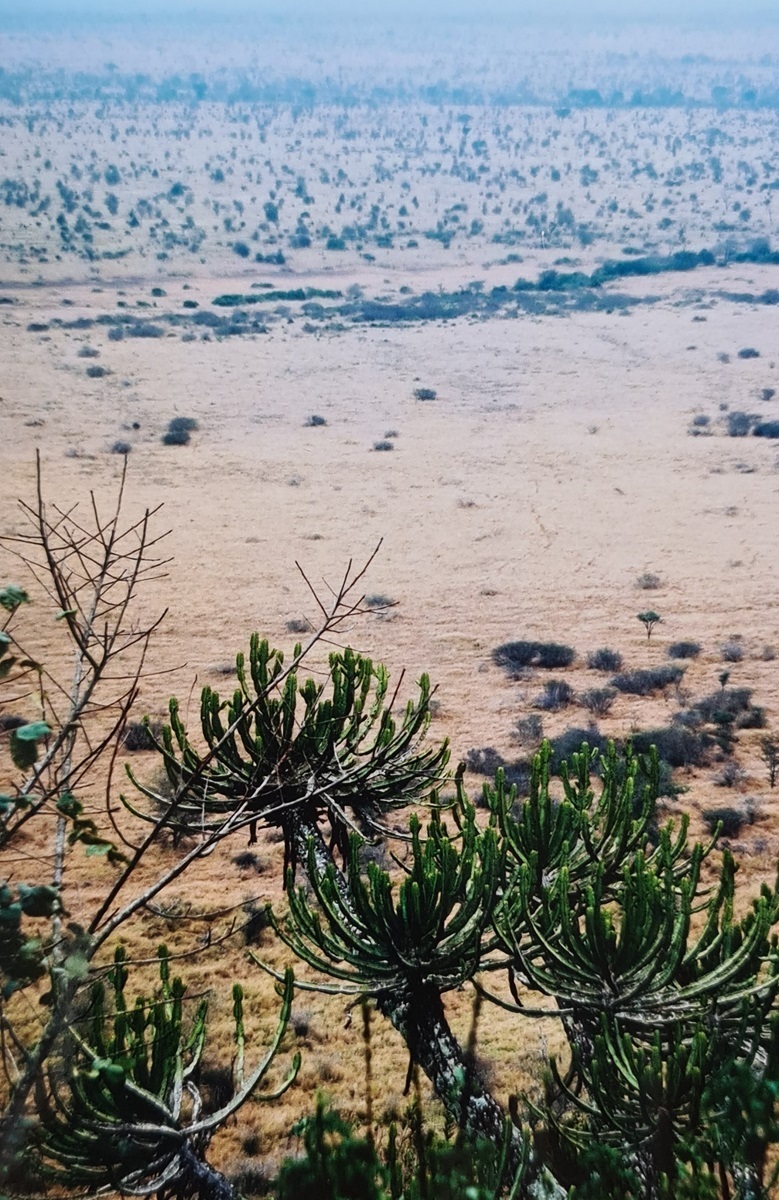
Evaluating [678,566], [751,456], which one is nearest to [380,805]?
[678,566]

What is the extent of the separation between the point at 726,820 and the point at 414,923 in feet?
22.1

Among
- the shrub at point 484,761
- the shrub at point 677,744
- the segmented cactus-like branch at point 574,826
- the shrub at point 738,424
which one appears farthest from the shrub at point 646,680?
the shrub at point 738,424

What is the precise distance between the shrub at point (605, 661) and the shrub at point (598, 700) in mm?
→ 816

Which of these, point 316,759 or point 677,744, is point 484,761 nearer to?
point 677,744

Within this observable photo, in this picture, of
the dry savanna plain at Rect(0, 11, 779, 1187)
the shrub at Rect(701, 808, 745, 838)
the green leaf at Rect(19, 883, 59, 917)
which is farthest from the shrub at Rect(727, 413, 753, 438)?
the green leaf at Rect(19, 883, 59, 917)

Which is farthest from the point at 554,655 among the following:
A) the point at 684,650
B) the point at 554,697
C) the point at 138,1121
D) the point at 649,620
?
the point at 138,1121

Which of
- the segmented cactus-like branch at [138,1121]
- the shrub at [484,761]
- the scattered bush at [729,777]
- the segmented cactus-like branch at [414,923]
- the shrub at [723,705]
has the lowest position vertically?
the segmented cactus-like branch at [138,1121]

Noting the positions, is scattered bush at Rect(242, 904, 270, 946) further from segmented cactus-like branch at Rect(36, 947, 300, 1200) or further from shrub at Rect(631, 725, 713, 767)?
shrub at Rect(631, 725, 713, 767)

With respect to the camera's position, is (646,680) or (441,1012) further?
(646,680)

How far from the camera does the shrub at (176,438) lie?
2691 centimetres

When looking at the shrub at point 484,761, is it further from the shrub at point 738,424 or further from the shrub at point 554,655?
the shrub at point 738,424

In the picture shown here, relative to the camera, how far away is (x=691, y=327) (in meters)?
42.9

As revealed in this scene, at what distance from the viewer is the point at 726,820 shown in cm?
1109

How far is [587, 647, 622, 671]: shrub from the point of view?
1535 cm
